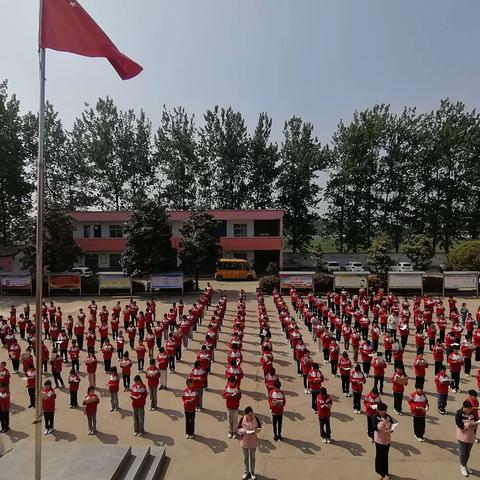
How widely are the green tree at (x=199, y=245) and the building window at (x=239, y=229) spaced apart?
28.9ft

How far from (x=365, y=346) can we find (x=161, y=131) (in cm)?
3800

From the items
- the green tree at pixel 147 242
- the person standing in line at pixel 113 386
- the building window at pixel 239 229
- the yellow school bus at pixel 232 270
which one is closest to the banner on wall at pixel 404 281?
the yellow school bus at pixel 232 270

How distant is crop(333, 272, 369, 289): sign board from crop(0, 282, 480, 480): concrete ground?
14097mm

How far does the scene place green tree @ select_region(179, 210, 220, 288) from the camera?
94.9 ft

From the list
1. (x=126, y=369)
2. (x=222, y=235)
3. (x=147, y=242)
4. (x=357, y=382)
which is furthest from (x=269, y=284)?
(x=357, y=382)

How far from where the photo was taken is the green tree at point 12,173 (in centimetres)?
3928

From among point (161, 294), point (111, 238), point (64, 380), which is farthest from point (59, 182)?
point (64, 380)

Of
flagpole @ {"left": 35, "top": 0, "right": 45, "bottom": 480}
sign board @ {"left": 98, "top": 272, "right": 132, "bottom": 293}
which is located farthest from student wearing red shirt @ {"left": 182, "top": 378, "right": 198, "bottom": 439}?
sign board @ {"left": 98, "top": 272, "right": 132, "bottom": 293}

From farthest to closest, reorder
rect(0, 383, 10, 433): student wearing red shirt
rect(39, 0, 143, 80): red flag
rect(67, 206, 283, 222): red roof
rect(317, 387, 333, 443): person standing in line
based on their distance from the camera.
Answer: rect(67, 206, 283, 222): red roof
rect(0, 383, 10, 433): student wearing red shirt
rect(317, 387, 333, 443): person standing in line
rect(39, 0, 143, 80): red flag

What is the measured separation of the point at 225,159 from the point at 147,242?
61.1ft

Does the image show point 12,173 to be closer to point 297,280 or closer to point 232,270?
point 232,270

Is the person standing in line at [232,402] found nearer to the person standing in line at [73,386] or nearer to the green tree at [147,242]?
the person standing in line at [73,386]

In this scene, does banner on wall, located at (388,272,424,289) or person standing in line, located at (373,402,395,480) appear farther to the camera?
banner on wall, located at (388,272,424,289)

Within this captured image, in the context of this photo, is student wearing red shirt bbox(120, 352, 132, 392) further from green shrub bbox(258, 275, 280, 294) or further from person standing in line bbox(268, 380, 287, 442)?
green shrub bbox(258, 275, 280, 294)
